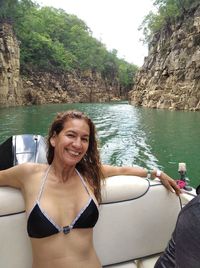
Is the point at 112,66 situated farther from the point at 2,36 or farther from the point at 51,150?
the point at 51,150

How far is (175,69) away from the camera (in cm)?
3081

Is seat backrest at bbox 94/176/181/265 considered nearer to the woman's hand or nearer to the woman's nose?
the woman's hand

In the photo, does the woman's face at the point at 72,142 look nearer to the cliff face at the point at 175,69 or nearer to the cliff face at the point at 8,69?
the cliff face at the point at 175,69

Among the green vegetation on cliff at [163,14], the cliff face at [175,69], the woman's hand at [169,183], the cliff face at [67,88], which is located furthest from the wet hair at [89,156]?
the cliff face at [67,88]

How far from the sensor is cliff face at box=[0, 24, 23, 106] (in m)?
29.8

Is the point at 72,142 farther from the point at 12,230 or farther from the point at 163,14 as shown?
the point at 163,14

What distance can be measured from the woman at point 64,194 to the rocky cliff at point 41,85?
29239mm

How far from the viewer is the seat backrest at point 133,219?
2.12 meters

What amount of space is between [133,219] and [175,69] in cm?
3030

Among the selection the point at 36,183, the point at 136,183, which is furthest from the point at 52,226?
the point at 136,183

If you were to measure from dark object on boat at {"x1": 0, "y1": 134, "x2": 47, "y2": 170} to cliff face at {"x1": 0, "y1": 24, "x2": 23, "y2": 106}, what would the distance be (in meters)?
28.2

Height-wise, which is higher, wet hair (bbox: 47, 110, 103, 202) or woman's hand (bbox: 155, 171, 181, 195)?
wet hair (bbox: 47, 110, 103, 202)

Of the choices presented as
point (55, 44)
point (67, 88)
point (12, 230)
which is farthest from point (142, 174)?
point (55, 44)

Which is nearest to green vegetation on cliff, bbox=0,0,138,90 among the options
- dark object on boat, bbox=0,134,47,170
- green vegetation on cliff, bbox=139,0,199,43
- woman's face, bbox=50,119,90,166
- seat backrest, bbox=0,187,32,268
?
green vegetation on cliff, bbox=139,0,199,43
